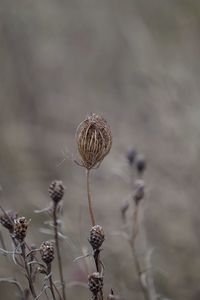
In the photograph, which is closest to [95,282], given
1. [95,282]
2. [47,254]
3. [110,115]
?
[95,282]

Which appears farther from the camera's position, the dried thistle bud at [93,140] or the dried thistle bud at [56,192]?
the dried thistle bud at [56,192]

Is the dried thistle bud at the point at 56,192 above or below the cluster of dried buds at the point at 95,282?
above

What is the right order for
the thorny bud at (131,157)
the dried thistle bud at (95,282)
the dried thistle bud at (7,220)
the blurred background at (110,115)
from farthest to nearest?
the blurred background at (110,115) → the thorny bud at (131,157) → the dried thistle bud at (7,220) → the dried thistle bud at (95,282)

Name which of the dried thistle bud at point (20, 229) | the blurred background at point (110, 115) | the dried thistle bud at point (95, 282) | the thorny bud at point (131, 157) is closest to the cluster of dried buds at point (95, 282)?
the dried thistle bud at point (95, 282)

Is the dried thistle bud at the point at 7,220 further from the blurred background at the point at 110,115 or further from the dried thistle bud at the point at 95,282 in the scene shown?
the blurred background at the point at 110,115

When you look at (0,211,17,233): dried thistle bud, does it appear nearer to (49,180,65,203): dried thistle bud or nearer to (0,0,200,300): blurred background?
(49,180,65,203): dried thistle bud

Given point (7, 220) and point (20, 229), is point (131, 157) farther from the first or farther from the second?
point (20, 229)

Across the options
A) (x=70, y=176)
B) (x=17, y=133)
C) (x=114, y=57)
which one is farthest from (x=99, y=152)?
(x=114, y=57)
